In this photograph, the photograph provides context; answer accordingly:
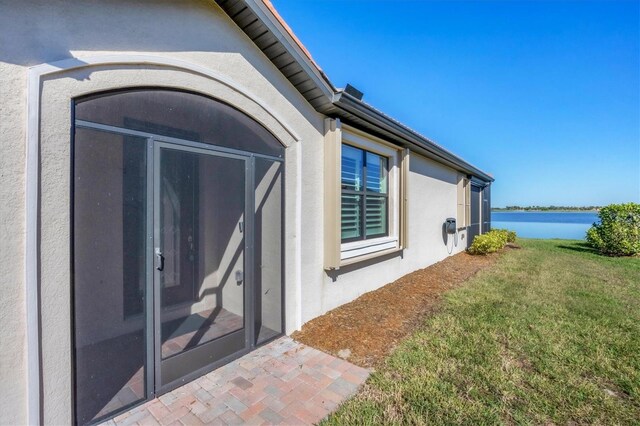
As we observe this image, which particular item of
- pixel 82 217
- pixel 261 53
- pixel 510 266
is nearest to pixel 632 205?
pixel 510 266

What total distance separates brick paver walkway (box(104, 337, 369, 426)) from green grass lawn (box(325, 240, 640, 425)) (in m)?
0.26

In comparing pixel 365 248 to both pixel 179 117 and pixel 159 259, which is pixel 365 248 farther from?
pixel 179 117

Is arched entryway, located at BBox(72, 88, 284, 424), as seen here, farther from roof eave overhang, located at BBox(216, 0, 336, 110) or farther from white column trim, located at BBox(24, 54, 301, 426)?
roof eave overhang, located at BBox(216, 0, 336, 110)

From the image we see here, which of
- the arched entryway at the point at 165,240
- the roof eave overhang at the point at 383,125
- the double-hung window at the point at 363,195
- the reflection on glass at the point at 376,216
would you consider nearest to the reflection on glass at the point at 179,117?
the arched entryway at the point at 165,240

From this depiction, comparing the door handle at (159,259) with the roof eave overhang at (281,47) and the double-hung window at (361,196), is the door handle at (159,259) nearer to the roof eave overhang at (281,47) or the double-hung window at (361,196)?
the double-hung window at (361,196)

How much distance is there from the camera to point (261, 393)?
2.75 metres

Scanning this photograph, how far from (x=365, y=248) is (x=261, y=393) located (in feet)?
10.8

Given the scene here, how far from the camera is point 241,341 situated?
3.51 metres

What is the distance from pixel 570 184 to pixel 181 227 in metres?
42.5

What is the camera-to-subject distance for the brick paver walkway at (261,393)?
2422 mm

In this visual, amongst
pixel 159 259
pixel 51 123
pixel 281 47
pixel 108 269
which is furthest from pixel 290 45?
pixel 108 269

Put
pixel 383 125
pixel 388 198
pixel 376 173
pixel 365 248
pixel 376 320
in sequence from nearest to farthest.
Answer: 1. pixel 376 320
2. pixel 383 125
3. pixel 365 248
4. pixel 376 173
5. pixel 388 198

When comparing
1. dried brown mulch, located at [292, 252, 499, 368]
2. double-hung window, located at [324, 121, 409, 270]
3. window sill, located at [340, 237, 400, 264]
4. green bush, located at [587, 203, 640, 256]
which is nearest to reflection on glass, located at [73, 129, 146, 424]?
dried brown mulch, located at [292, 252, 499, 368]

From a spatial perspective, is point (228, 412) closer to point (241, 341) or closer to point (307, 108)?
point (241, 341)
